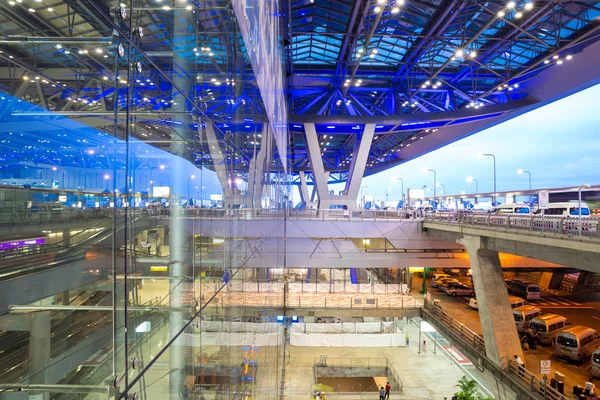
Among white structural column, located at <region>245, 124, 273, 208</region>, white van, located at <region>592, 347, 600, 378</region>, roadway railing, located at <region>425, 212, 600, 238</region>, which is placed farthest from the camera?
white van, located at <region>592, 347, 600, 378</region>

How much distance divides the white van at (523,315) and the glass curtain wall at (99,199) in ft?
87.0

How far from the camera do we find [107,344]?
7.31ft

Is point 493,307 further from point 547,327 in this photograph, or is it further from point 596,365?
point 547,327

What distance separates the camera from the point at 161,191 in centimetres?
319

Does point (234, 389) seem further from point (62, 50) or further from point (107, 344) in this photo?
point (62, 50)

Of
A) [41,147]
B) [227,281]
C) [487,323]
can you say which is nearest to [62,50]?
[41,147]

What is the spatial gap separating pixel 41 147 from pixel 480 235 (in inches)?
865

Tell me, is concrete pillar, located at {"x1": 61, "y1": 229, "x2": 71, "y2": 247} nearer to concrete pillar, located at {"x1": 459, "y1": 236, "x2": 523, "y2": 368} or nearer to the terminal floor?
concrete pillar, located at {"x1": 459, "y1": 236, "x2": 523, "y2": 368}

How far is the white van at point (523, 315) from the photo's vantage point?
2400 cm

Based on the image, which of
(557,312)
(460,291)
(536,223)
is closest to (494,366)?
(536,223)

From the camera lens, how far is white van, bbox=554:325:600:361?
Result: 61.4 feet

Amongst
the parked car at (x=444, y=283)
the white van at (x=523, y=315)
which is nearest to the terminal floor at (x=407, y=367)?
the white van at (x=523, y=315)

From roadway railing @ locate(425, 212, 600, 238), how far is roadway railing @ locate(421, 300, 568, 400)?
5.89m

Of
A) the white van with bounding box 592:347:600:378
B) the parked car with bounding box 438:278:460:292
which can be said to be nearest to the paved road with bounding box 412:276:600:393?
the white van with bounding box 592:347:600:378
